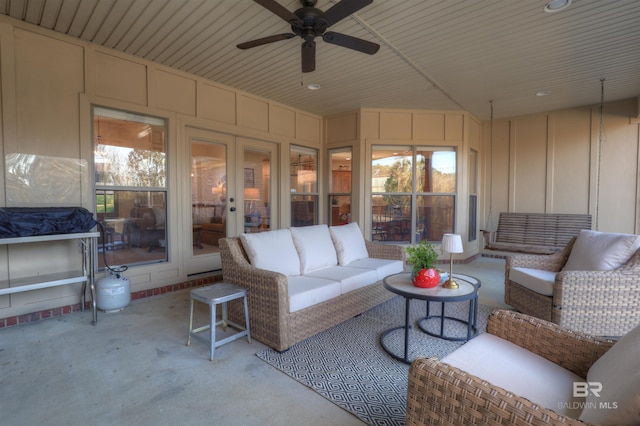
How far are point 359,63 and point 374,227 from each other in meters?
3.11

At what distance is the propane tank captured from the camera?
3.28 m

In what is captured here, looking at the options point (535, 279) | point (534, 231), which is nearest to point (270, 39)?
point (535, 279)

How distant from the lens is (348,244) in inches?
152

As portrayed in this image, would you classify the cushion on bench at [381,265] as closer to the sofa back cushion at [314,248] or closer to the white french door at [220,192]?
the sofa back cushion at [314,248]

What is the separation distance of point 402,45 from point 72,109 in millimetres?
3743

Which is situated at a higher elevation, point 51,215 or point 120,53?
point 120,53

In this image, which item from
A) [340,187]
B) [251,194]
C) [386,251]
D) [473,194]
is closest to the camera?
[386,251]

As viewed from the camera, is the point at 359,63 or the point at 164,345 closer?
the point at 164,345

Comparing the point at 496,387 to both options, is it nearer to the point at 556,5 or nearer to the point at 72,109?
the point at 556,5

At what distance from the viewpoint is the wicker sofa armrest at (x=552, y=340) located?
1.40 metres

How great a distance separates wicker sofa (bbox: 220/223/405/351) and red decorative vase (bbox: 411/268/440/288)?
29.1 inches

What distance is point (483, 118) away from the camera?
21.2ft

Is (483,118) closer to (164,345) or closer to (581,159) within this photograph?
(581,159)

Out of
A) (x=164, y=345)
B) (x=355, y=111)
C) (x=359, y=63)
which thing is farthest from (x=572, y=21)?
(x=164, y=345)
